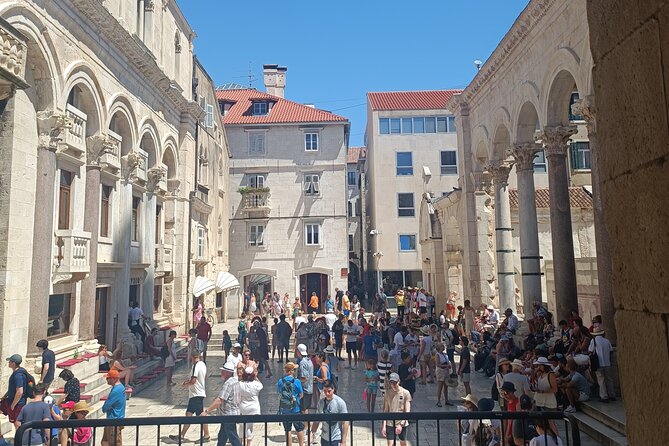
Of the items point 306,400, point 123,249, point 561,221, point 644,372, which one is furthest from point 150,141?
point 644,372

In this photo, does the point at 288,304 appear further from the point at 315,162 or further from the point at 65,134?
the point at 65,134

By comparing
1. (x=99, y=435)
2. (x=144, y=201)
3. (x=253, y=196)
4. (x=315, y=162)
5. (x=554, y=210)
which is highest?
(x=315, y=162)

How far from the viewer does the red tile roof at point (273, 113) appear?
108 ft

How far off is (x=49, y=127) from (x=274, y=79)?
98.4 feet

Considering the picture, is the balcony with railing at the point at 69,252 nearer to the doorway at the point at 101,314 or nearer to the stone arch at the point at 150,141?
the doorway at the point at 101,314

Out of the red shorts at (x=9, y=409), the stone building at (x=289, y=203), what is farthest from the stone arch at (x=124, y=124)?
the stone building at (x=289, y=203)

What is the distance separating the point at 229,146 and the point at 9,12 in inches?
907

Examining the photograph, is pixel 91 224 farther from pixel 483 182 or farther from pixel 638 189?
pixel 483 182

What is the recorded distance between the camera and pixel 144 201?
1872cm

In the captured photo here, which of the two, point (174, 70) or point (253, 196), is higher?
point (174, 70)

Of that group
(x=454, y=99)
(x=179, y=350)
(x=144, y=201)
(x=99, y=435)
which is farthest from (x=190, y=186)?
(x=99, y=435)

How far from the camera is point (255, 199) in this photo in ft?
105

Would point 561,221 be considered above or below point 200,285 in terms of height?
above

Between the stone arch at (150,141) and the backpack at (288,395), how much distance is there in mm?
12809
